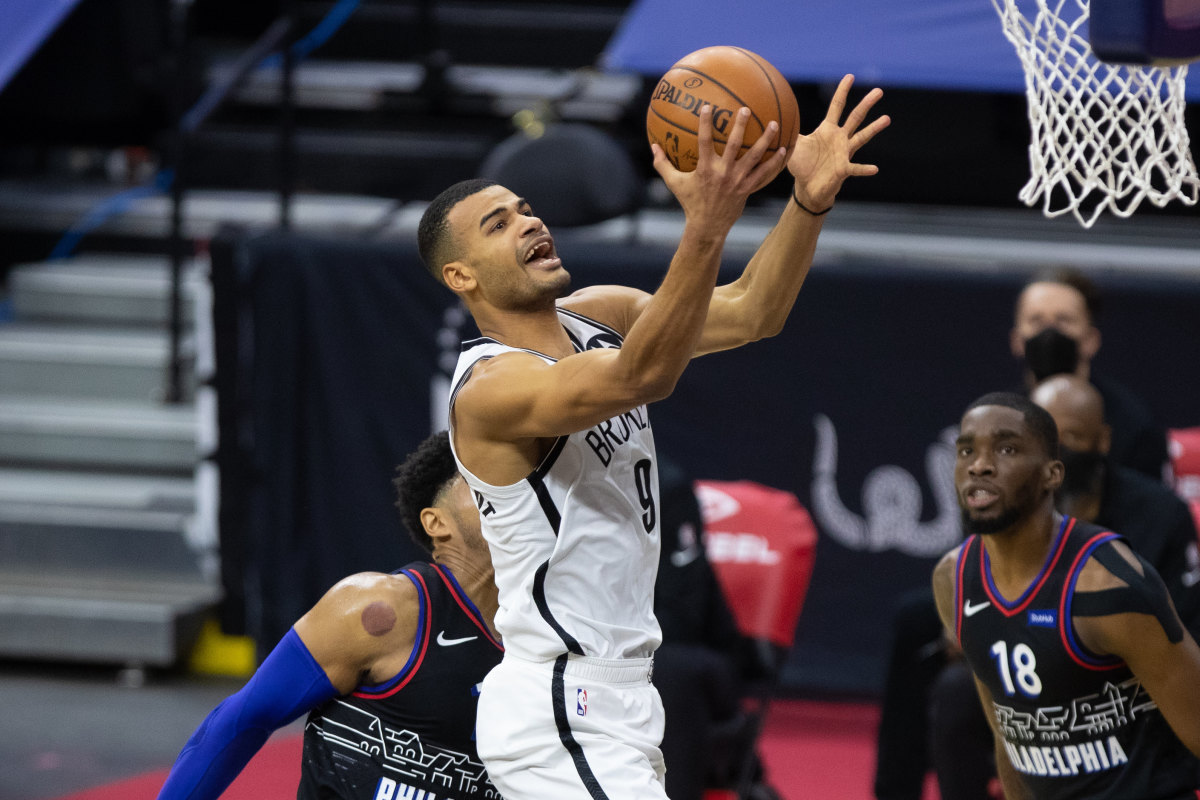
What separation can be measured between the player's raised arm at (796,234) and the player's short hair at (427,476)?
0.62m

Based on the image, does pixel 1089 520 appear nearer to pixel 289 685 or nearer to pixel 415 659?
pixel 415 659

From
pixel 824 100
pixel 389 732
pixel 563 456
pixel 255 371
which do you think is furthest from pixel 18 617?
pixel 824 100

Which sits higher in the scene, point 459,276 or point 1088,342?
point 459,276

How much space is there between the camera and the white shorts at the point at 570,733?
9.52 ft

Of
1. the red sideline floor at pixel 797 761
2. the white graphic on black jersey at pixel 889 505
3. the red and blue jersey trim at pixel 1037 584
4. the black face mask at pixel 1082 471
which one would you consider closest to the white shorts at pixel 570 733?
the red and blue jersey trim at pixel 1037 584

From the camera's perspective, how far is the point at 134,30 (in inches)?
389

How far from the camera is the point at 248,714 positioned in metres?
3.10

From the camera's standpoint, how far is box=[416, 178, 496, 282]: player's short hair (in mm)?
3094

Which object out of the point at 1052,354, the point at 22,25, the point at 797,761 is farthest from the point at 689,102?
the point at 22,25

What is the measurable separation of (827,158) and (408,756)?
1454 mm

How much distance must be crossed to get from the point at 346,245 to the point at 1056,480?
3791mm

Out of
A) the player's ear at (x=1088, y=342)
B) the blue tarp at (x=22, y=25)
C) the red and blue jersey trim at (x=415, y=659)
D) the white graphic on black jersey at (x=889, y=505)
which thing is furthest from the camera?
the blue tarp at (x=22, y=25)

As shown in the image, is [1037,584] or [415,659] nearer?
[415,659]

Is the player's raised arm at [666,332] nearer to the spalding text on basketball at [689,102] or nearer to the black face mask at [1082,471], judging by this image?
the spalding text on basketball at [689,102]
